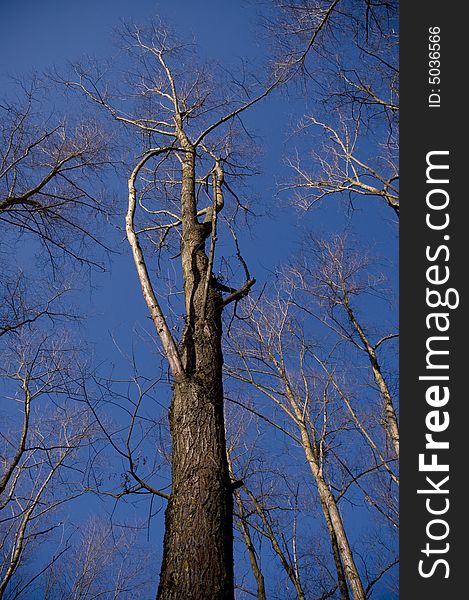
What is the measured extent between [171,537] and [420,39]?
11.7ft

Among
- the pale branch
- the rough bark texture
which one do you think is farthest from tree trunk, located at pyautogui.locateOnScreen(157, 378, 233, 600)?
the pale branch

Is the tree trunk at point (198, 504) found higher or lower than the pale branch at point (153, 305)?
lower

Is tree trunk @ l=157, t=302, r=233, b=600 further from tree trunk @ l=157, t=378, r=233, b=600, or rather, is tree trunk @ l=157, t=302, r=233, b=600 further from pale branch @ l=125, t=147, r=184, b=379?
pale branch @ l=125, t=147, r=184, b=379

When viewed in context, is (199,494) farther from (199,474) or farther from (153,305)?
(153,305)

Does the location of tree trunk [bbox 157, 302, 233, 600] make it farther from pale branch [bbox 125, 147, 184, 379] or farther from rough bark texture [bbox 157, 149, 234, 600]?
pale branch [bbox 125, 147, 184, 379]

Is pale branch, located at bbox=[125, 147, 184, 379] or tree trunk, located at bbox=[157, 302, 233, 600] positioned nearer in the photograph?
tree trunk, located at bbox=[157, 302, 233, 600]

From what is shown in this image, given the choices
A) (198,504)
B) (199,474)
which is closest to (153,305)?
(199,474)

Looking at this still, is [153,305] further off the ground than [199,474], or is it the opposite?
[153,305]

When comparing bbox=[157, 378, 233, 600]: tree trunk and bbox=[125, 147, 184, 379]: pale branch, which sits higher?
bbox=[125, 147, 184, 379]: pale branch

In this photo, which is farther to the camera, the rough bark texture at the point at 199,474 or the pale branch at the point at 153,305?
the pale branch at the point at 153,305

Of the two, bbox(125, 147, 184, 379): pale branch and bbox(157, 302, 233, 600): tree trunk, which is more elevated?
bbox(125, 147, 184, 379): pale branch

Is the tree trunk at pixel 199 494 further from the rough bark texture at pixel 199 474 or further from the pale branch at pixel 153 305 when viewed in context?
the pale branch at pixel 153 305

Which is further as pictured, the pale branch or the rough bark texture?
the pale branch

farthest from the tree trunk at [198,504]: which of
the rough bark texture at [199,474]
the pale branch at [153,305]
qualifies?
the pale branch at [153,305]
